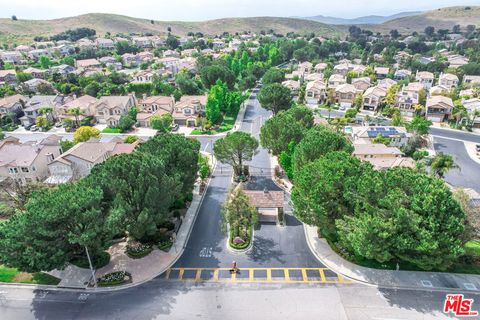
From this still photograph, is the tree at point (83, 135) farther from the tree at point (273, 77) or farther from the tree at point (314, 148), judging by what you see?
the tree at point (273, 77)

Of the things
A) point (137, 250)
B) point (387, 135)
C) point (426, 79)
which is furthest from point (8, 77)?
point (426, 79)

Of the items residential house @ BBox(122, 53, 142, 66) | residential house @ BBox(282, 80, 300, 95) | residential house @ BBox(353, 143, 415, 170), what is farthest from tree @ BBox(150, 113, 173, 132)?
residential house @ BBox(122, 53, 142, 66)

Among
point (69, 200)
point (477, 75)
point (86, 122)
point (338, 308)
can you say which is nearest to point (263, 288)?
point (338, 308)

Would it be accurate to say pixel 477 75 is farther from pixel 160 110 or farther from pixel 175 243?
pixel 175 243

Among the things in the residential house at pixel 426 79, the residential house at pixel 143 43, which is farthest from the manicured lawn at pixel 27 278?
the residential house at pixel 143 43

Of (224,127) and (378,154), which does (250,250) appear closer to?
(378,154)

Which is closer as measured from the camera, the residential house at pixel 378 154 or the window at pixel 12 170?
the window at pixel 12 170
